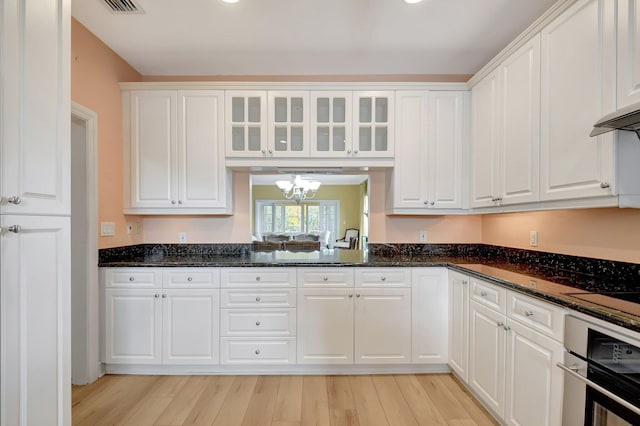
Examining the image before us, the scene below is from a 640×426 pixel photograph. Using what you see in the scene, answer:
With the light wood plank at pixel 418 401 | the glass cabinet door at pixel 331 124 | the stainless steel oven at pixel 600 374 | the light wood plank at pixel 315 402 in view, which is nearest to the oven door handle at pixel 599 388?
the stainless steel oven at pixel 600 374

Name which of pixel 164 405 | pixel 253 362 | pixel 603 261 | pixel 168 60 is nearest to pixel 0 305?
pixel 164 405

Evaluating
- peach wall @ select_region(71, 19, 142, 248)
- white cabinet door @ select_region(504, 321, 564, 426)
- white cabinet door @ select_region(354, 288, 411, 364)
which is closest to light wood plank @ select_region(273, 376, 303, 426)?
white cabinet door @ select_region(354, 288, 411, 364)

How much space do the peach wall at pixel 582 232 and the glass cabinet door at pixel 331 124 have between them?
5.12ft

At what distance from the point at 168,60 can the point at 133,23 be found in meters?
0.54

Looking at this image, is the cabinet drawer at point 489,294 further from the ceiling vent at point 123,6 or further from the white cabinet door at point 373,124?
the ceiling vent at point 123,6

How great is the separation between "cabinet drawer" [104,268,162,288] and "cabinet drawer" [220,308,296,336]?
0.64m

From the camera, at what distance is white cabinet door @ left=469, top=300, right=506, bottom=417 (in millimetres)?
1892

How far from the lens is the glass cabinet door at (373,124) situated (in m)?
2.88

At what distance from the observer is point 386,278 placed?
8.51ft

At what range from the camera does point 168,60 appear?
9.59 feet

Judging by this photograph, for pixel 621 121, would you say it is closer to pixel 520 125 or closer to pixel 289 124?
pixel 520 125

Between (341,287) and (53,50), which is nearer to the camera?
(53,50)

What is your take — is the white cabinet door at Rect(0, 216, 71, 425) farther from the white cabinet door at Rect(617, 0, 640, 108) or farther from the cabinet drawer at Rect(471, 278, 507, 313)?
the white cabinet door at Rect(617, 0, 640, 108)

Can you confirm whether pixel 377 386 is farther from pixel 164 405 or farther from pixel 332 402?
pixel 164 405
